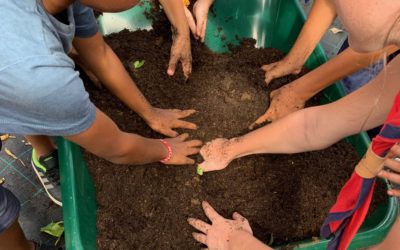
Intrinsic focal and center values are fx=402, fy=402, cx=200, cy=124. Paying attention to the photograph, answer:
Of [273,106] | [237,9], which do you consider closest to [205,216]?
[273,106]

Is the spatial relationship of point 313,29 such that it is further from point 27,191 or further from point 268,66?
point 27,191

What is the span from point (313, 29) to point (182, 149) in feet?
1.83

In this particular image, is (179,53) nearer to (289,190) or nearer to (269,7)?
(269,7)

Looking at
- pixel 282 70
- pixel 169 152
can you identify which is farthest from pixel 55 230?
pixel 282 70

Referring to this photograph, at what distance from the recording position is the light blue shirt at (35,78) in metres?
0.65

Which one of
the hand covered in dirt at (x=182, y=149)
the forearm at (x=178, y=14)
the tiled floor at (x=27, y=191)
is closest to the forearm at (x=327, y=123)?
the hand covered in dirt at (x=182, y=149)

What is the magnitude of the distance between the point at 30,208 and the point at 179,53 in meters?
0.76

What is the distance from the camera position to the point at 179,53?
1350 mm

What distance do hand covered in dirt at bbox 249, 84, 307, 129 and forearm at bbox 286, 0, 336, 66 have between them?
0.41 feet

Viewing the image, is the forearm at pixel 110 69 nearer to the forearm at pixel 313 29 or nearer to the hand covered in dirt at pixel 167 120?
the hand covered in dirt at pixel 167 120

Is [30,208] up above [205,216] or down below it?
below

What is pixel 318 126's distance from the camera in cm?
106

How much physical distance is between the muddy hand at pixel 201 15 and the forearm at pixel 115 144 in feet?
1.61

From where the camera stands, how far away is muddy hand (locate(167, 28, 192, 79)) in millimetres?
1341
